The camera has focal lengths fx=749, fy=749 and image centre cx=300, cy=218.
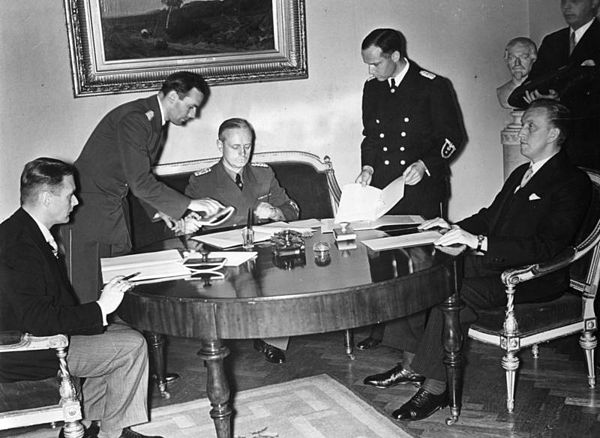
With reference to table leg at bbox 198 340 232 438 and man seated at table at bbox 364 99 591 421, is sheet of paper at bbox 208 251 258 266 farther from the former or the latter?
man seated at table at bbox 364 99 591 421

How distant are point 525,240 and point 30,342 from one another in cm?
236

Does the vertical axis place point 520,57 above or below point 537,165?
above

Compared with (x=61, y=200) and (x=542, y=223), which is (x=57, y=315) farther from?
(x=542, y=223)

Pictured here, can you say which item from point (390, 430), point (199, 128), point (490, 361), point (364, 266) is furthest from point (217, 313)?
point (199, 128)

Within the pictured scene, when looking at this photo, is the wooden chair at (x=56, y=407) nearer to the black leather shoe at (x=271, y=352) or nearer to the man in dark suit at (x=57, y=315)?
the man in dark suit at (x=57, y=315)

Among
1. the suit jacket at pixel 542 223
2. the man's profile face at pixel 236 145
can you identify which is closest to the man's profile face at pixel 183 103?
the man's profile face at pixel 236 145

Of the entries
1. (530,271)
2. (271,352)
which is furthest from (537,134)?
(271,352)

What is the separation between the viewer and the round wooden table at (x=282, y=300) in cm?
286

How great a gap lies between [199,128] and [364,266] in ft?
8.56

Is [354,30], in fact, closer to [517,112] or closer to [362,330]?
[517,112]

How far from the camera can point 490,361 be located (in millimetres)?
4578

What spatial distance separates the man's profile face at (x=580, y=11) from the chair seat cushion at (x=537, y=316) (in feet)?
6.73

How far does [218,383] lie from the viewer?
3021mm

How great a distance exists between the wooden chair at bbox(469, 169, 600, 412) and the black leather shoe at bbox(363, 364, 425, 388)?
1.56ft
